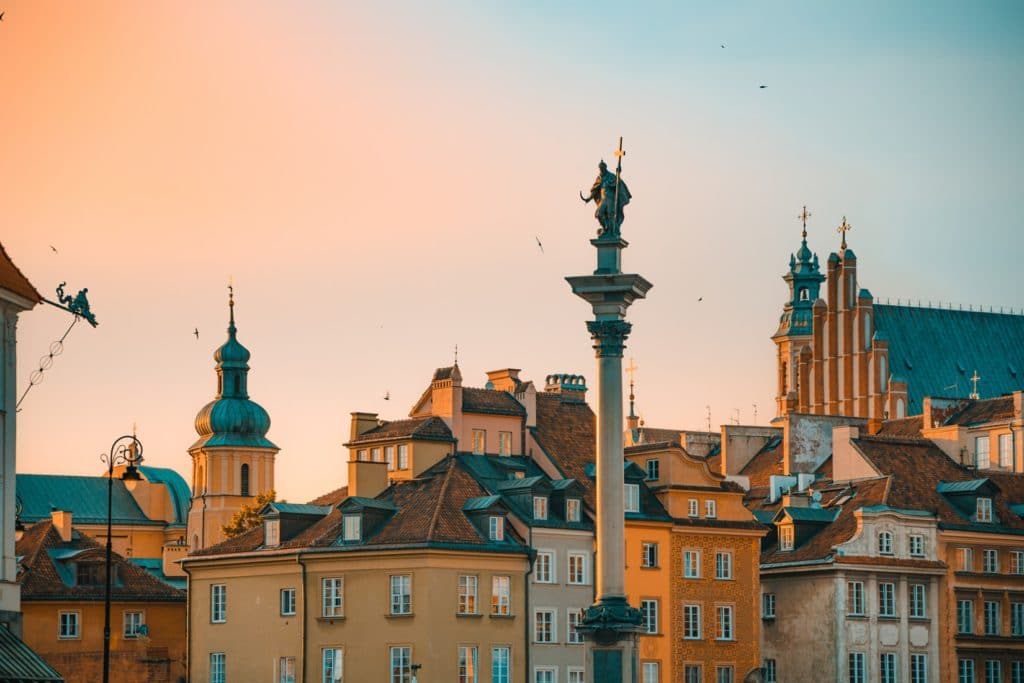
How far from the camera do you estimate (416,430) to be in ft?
302

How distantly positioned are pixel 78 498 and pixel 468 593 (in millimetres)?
87056

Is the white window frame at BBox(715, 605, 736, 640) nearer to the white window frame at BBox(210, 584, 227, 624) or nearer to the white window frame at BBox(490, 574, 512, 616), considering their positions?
the white window frame at BBox(490, 574, 512, 616)

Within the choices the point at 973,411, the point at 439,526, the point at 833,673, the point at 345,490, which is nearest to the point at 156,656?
the point at 345,490

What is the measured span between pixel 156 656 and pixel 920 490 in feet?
101

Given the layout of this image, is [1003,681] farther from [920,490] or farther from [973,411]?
[973,411]

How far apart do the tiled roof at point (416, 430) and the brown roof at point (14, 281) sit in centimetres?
3669

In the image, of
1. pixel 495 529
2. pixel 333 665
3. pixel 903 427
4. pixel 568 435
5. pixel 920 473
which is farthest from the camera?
pixel 903 427

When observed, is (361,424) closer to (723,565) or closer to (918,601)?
(723,565)

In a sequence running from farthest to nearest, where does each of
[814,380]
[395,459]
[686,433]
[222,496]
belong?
1. [814,380]
2. [222,496]
3. [686,433]
4. [395,459]

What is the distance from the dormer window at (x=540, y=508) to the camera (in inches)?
3506

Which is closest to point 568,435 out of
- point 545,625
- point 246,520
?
point 545,625

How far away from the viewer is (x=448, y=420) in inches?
3656

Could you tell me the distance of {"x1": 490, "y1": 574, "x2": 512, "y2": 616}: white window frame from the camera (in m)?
86.8

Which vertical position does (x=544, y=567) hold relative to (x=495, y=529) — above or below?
below
